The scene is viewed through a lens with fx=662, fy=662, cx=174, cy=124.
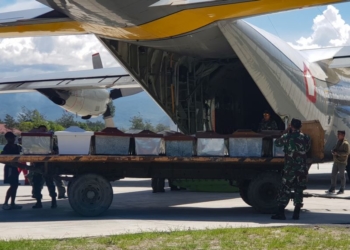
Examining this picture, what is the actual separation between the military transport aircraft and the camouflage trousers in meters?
2.26

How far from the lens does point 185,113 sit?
15.7 meters

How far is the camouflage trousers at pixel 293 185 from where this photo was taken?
38.0ft

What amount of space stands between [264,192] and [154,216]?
7.10ft

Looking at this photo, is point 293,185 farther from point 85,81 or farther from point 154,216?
point 85,81

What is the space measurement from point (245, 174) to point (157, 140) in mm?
1856

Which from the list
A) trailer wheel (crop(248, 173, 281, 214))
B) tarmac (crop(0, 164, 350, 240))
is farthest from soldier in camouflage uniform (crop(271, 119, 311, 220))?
trailer wheel (crop(248, 173, 281, 214))

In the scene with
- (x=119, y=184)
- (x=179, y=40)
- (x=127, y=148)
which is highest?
(x=179, y=40)

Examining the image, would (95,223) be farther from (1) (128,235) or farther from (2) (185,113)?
(2) (185,113)

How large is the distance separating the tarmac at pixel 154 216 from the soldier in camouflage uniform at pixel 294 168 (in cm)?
35

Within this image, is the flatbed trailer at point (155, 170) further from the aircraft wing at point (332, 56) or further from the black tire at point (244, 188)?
the aircraft wing at point (332, 56)

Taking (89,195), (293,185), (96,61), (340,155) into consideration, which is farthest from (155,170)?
(96,61)

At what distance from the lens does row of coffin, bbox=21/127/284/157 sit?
12.2 meters

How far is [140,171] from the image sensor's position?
41.4 feet

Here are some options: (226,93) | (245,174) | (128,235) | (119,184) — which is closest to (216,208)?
(245,174)
